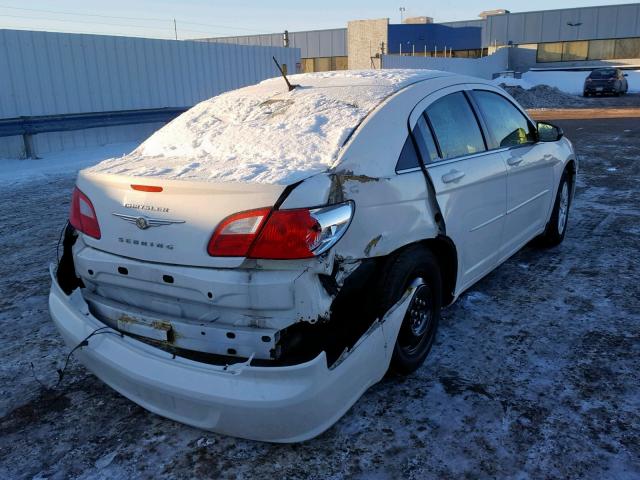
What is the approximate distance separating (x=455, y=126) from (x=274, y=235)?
178 cm

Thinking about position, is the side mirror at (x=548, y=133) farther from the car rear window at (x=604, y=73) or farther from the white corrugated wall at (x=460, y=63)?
the car rear window at (x=604, y=73)

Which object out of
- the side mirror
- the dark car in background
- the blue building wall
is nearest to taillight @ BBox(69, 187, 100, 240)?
the side mirror

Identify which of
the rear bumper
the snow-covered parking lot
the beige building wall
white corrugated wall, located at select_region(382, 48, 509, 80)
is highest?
the beige building wall

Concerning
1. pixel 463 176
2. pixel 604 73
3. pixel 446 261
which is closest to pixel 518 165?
pixel 463 176

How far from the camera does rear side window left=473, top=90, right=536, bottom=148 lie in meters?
4.02

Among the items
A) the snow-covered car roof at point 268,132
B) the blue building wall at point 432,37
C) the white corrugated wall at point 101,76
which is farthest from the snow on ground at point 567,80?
the snow-covered car roof at point 268,132

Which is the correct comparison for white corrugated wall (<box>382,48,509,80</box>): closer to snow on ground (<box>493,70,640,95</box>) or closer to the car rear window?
snow on ground (<box>493,70,640,95</box>)

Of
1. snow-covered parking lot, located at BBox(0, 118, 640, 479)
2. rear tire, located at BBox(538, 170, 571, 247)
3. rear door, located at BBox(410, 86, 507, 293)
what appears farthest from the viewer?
A: rear tire, located at BBox(538, 170, 571, 247)

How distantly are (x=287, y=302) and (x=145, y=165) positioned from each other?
1168 millimetres

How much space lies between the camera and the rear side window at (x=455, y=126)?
3.40 m

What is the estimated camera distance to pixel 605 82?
3130 centimetres

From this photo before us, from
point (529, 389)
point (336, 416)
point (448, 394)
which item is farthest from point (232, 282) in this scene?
point (529, 389)

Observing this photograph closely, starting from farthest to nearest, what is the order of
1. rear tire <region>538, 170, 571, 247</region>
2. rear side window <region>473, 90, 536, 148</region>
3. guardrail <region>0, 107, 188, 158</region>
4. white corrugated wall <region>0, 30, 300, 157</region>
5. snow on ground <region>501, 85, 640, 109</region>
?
snow on ground <region>501, 85, 640, 109</region> < white corrugated wall <region>0, 30, 300, 157</region> < guardrail <region>0, 107, 188, 158</region> < rear tire <region>538, 170, 571, 247</region> < rear side window <region>473, 90, 536, 148</region>

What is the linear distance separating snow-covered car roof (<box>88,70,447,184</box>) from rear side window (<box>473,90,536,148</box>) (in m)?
0.48
